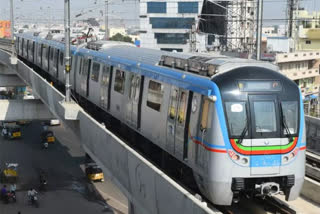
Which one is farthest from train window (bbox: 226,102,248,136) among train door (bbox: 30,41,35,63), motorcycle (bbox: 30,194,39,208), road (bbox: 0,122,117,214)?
train door (bbox: 30,41,35,63)

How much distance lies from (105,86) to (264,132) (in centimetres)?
906

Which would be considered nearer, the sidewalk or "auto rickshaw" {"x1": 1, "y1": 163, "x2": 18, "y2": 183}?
the sidewalk

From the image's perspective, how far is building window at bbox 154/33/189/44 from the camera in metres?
83.8

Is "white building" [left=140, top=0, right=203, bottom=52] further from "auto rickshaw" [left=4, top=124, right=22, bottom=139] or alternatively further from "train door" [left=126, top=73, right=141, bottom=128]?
"train door" [left=126, top=73, right=141, bottom=128]

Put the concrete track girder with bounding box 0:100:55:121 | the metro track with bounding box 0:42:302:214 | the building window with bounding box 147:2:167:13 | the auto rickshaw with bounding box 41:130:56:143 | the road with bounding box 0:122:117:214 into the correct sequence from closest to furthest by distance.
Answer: the metro track with bounding box 0:42:302:214, the road with bounding box 0:122:117:214, the concrete track girder with bounding box 0:100:55:121, the auto rickshaw with bounding box 41:130:56:143, the building window with bounding box 147:2:167:13

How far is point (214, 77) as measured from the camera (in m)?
10.9

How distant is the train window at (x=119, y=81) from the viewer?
1656 centimetres

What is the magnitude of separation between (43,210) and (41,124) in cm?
2787

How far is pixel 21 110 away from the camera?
33.1 metres

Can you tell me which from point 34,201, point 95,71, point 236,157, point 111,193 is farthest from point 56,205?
point 236,157

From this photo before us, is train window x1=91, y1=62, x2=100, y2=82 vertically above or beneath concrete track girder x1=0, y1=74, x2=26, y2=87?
above

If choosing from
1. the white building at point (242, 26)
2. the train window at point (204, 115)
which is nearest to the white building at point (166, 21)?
the white building at point (242, 26)

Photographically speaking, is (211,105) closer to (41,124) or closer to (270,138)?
(270,138)

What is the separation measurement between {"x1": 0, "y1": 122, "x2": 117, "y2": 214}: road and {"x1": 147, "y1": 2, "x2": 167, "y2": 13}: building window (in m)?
40.4
